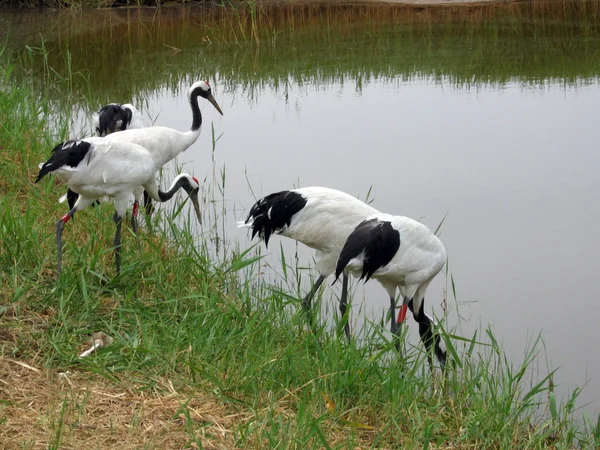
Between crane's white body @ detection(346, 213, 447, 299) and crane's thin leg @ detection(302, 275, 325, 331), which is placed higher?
crane's white body @ detection(346, 213, 447, 299)

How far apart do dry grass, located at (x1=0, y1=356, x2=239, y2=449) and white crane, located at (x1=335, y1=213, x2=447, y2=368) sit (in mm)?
1403

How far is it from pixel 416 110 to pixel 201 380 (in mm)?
6937

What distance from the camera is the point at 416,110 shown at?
994cm

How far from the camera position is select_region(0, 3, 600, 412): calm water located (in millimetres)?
5633

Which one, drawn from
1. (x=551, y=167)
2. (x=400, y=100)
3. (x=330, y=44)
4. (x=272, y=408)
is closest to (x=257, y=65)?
(x=330, y=44)

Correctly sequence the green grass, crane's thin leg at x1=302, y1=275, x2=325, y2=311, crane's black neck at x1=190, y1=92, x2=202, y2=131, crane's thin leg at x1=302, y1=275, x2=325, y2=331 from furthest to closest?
crane's black neck at x1=190, y1=92, x2=202, y2=131
crane's thin leg at x1=302, y1=275, x2=325, y2=311
crane's thin leg at x1=302, y1=275, x2=325, y2=331
the green grass

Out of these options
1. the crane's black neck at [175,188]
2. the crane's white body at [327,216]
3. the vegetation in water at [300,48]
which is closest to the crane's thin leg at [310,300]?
the crane's white body at [327,216]

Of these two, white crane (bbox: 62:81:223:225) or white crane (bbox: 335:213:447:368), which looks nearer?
white crane (bbox: 335:213:447:368)

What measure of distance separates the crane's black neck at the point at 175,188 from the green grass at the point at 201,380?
Result: 4.04 feet

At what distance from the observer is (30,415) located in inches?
121

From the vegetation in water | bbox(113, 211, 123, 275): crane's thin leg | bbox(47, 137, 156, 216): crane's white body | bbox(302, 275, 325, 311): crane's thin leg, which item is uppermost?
the vegetation in water

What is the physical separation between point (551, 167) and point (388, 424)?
492cm

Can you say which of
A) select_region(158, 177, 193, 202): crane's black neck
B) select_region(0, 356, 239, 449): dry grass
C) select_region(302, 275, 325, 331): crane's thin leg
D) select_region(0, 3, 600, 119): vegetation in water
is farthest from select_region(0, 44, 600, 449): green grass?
select_region(0, 3, 600, 119): vegetation in water

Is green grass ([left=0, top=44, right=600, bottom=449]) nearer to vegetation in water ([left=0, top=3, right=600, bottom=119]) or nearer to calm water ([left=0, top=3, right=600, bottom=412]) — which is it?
calm water ([left=0, top=3, right=600, bottom=412])
